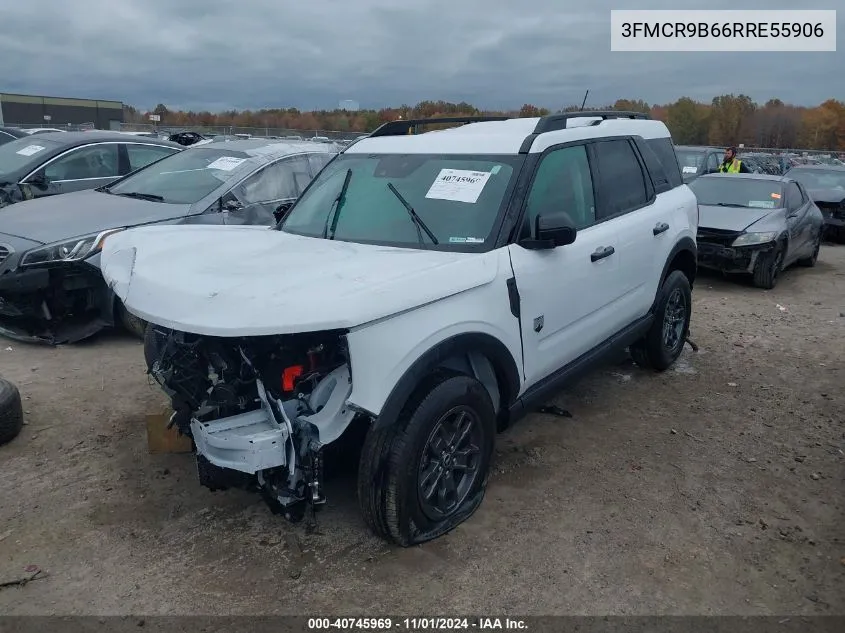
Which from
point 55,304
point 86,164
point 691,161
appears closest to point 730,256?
point 691,161

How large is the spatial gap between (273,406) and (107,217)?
398 cm

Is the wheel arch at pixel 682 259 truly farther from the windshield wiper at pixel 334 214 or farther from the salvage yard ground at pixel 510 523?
the windshield wiper at pixel 334 214

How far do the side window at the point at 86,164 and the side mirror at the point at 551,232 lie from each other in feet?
21.4

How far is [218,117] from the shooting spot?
117 ft

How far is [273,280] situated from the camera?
303 cm

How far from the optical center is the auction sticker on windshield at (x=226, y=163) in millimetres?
6975

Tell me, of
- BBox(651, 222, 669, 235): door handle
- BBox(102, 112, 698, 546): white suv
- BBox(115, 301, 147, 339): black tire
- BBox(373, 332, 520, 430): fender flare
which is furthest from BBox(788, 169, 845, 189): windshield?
BBox(115, 301, 147, 339): black tire

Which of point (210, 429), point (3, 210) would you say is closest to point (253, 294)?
point (210, 429)

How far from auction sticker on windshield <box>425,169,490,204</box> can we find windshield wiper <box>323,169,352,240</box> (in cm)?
61

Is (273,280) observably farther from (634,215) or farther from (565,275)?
(634,215)

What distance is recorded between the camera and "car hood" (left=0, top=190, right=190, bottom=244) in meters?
5.81

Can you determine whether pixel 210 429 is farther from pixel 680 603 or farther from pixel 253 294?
pixel 680 603

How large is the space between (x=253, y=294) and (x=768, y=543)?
2.80 meters

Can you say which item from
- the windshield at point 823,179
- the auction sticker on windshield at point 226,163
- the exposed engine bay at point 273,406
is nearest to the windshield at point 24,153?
the auction sticker on windshield at point 226,163
